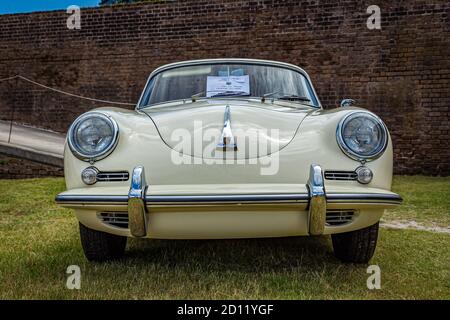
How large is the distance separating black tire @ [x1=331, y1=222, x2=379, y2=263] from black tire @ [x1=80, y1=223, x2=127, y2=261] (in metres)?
1.26

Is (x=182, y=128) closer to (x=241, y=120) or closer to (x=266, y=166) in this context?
(x=241, y=120)

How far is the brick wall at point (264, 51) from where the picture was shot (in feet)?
22.8

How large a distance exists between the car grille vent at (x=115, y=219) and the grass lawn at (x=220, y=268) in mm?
260

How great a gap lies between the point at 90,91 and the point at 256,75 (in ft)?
20.4

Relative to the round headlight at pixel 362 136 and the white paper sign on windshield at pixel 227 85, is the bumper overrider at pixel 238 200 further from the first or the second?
the white paper sign on windshield at pixel 227 85

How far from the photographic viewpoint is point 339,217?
2055 millimetres

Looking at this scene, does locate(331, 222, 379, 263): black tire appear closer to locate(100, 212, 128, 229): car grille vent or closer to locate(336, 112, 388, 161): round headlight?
locate(336, 112, 388, 161): round headlight

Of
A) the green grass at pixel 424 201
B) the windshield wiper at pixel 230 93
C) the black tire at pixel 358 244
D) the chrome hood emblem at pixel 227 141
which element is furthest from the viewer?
the green grass at pixel 424 201

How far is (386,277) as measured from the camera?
2186mm

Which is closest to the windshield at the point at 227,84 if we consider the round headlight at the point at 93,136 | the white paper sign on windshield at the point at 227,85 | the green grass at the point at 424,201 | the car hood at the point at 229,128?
the white paper sign on windshield at the point at 227,85

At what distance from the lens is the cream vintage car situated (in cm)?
187

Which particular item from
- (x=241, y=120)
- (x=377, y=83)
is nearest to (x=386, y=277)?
(x=241, y=120)

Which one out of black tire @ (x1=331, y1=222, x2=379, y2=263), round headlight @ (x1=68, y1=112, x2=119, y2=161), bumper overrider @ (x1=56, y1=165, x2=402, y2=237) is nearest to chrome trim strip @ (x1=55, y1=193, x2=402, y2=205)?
bumper overrider @ (x1=56, y1=165, x2=402, y2=237)

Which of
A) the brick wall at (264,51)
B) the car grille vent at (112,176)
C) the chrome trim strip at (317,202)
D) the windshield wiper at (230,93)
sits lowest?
the chrome trim strip at (317,202)
